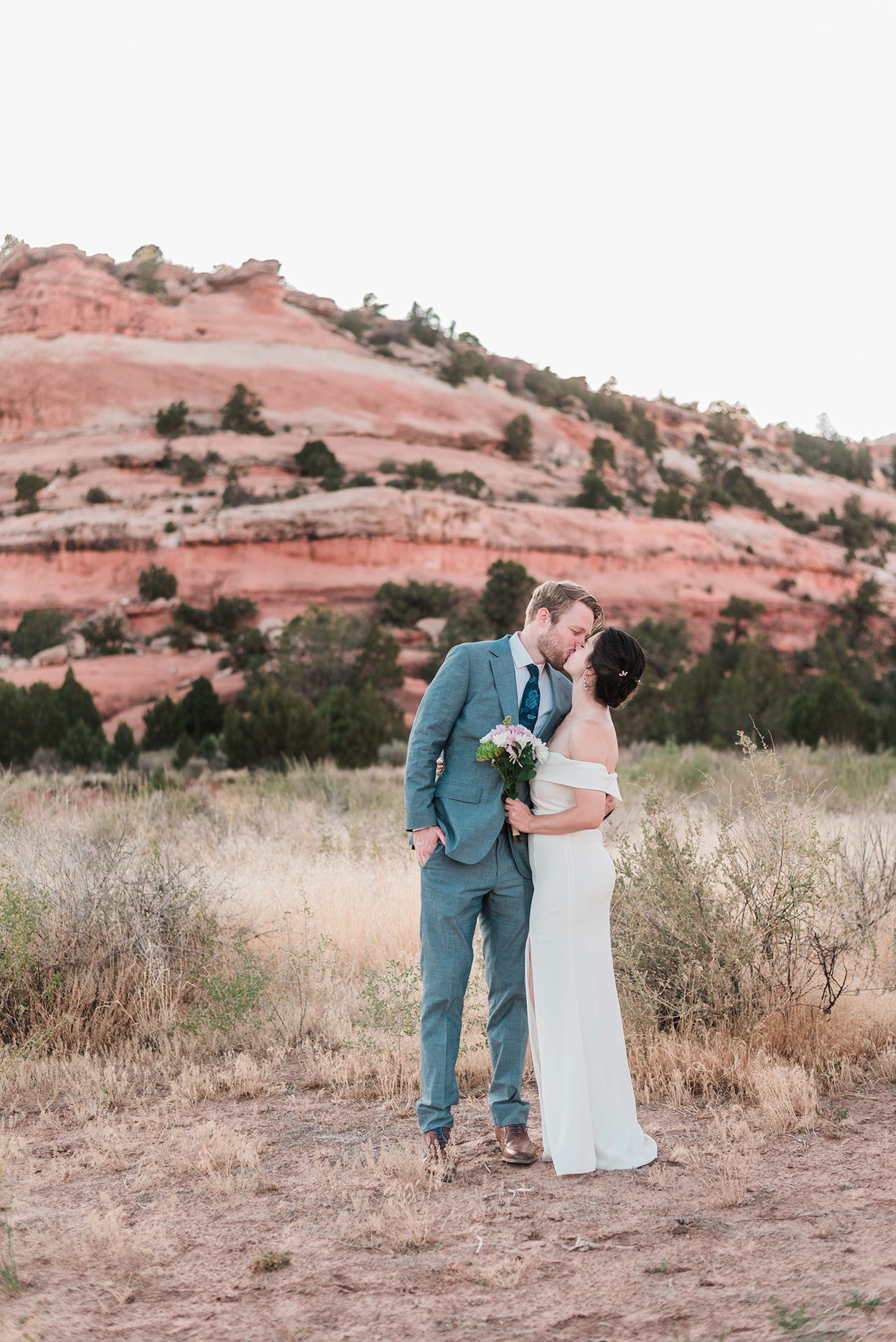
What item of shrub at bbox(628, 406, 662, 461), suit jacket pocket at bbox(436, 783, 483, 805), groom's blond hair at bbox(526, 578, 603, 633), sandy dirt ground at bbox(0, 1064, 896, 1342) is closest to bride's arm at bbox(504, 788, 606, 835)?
suit jacket pocket at bbox(436, 783, 483, 805)

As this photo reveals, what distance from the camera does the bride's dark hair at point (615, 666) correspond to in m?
4.09

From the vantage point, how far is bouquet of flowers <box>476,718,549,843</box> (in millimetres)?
3961

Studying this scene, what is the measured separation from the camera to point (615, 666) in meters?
4.08

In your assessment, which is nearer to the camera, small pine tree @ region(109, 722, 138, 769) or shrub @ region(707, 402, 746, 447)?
small pine tree @ region(109, 722, 138, 769)

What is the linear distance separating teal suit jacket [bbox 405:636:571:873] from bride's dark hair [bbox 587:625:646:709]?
0.33 metres

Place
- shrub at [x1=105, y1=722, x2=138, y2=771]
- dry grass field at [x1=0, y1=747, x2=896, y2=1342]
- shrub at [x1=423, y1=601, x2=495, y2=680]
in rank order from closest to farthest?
1. dry grass field at [x1=0, y1=747, x2=896, y2=1342]
2. shrub at [x1=105, y1=722, x2=138, y2=771]
3. shrub at [x1=423, y1=601, x2=495, y2=680]

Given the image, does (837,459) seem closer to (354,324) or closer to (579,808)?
(354,324)

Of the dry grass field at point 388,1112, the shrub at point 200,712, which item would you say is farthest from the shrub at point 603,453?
the dry grass field at point 388,1112

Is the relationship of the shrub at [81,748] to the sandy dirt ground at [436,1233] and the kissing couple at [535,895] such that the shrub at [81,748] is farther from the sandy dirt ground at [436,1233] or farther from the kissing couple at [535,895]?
the kissing couple at [535,895]

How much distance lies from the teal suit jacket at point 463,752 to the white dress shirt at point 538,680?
0.10 ft

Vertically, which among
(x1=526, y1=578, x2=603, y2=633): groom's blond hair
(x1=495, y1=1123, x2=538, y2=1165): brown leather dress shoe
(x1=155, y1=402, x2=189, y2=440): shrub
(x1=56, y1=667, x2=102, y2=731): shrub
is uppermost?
(x1=155, y1=402, x2=189, y2=440): shrub

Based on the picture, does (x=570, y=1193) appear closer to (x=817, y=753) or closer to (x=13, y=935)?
(x=13, y=935)

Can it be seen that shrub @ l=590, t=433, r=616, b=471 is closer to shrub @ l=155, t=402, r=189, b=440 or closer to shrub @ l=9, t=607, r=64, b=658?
shrub @ l=155, t=402, r=189, b=440

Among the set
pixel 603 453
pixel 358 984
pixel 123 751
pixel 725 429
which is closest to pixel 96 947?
pixel 358 984
